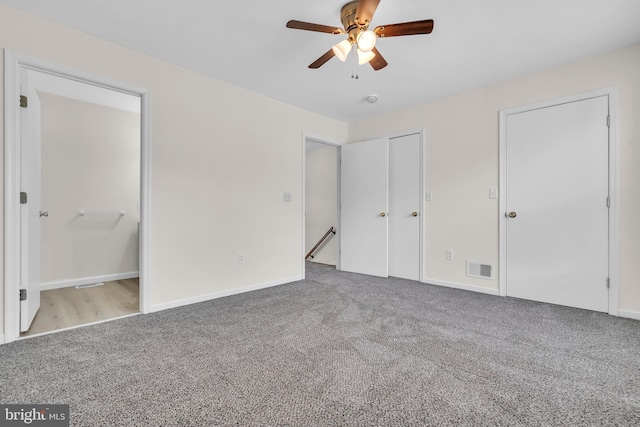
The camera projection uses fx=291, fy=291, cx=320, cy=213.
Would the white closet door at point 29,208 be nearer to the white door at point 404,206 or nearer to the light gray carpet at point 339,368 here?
the light gray carpet at point 339,368

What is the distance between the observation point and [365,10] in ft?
5.88

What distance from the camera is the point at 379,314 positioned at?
2.61 m

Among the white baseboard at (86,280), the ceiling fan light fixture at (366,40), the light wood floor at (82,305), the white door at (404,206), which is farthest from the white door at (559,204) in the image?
the white baseboard at (86,280)

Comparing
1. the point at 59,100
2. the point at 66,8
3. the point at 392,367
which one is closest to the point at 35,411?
the point at 392,367

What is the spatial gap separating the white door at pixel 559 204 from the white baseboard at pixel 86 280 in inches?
193

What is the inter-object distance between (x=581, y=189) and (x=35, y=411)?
4.16m

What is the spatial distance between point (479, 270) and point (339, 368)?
240 cm

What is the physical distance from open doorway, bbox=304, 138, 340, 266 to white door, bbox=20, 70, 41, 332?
3362 mm

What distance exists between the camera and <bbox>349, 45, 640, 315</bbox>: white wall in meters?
2.51

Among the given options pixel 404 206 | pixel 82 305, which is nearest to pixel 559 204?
pixel 404 206

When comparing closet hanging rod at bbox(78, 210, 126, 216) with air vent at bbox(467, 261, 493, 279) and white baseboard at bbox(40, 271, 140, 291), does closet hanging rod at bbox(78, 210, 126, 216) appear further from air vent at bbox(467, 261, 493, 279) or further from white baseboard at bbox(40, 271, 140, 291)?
air vent at bbox(467, 261, 493, 279)

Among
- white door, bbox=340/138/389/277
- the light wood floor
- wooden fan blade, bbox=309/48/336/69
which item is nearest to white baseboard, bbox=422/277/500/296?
white door, bbox=340/138/389/277

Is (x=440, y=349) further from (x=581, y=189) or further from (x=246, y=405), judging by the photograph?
(x=581, y=189)

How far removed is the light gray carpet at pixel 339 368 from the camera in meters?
1.31
